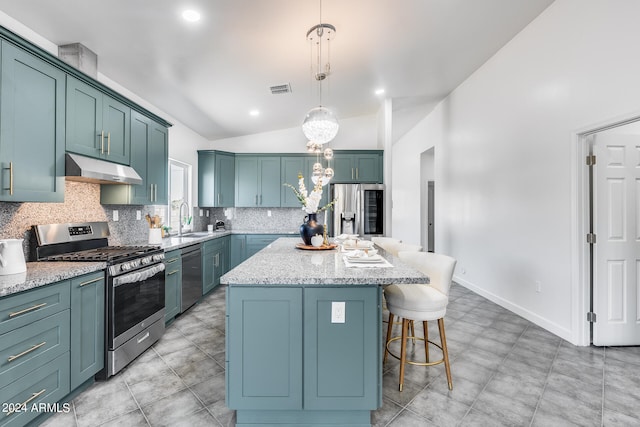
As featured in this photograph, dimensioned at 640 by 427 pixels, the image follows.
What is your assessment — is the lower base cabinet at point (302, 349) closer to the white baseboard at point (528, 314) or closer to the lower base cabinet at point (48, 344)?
the lower base cabinet at point (48, 344)

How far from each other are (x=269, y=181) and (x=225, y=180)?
0.82m

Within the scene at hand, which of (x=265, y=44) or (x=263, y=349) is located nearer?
(x=263, y=349)

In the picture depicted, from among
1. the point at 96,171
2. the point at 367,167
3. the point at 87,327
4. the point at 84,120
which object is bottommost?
the point at 87,327

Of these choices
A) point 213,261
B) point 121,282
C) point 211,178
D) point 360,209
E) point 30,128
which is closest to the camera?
point 30,128

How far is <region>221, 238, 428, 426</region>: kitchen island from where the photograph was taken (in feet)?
5.42

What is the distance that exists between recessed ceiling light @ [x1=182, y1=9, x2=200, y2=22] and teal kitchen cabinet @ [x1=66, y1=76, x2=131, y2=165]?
3.19 feet

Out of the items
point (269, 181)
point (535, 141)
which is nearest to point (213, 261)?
point (269, 181)

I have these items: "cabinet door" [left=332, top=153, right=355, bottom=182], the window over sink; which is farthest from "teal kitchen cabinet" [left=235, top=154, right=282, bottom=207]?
"cabinet door" [left=332, top=153, right=355, bottom=182]

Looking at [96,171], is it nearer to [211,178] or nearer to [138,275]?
[138,275]

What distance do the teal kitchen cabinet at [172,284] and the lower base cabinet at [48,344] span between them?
947 millimetres

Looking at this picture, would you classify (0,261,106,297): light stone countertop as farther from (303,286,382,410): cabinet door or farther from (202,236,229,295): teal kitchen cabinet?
(202,236,229,295): teal kitchen cabinet

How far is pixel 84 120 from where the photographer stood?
2.33 m

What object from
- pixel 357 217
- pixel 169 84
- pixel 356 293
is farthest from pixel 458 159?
pixel 169 84

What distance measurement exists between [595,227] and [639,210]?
0.46 meters
